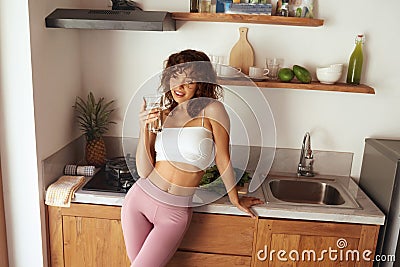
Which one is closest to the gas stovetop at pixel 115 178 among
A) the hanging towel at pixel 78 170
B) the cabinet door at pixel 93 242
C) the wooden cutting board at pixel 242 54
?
the hanging towel at pixel 78 170

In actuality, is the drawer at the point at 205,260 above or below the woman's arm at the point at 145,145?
below

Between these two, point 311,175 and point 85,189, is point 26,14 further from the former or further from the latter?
point 311,175

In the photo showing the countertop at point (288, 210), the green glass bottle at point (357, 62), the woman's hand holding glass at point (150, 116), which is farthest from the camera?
the green glass bottle at point (357, 62)

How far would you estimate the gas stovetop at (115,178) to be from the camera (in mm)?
1933

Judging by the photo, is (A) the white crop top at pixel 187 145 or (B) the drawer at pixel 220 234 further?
(B) the drawer at pixel 220 234

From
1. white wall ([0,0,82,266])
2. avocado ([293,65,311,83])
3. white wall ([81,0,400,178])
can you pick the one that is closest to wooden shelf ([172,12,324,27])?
white wall ([81,0,400,178])

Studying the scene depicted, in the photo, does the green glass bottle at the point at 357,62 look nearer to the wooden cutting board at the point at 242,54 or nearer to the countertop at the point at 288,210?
the wooden cutting board at the point at 242,54

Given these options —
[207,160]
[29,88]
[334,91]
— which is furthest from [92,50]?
[334,91]

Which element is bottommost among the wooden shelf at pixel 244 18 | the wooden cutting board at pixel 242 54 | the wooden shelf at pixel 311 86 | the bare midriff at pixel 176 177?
the bare midriff at pixel 176 177

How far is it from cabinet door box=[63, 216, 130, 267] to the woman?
0.14m

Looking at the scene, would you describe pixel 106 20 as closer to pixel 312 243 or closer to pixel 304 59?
pixel 304 59

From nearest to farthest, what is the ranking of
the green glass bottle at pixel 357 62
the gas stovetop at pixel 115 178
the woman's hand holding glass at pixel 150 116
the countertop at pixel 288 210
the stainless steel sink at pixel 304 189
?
the woman's hand holding glass at pixel 150 116
the countertop at pixel 288 210
the gas stovetop at pixel 115 178
the green glass bottle at pixel 357 62
the stainless steel sink at pixel 304 189

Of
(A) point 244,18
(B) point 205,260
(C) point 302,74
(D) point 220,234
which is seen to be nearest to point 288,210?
(D) point 220,234

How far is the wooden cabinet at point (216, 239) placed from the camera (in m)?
1.80
